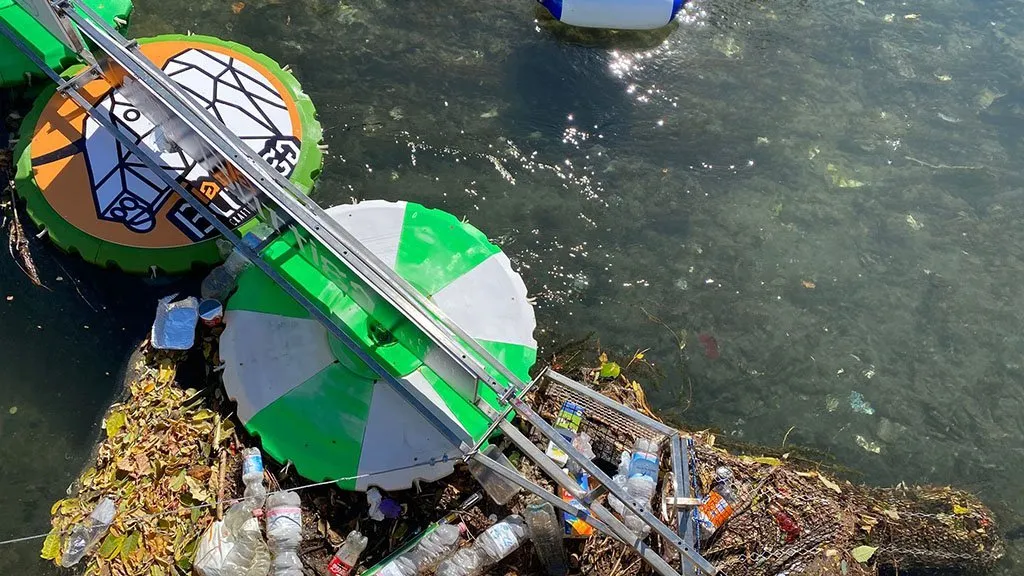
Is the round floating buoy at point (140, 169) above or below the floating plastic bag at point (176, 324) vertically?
above

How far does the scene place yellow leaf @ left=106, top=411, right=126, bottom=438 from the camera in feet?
22.5

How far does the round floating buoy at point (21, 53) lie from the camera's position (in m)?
7.90

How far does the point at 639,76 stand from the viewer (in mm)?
9289

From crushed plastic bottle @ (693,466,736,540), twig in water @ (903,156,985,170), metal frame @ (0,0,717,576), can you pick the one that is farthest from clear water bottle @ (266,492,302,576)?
twig in water @ (903,156,985,170)

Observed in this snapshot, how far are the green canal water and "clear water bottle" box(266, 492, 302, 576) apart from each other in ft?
7.23

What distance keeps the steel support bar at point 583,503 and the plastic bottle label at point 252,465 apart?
8.76 ft

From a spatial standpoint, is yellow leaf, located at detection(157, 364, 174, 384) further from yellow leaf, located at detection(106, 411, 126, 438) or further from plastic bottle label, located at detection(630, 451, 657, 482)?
plastic bottle label, located at detection(630, 451, 657, 482)

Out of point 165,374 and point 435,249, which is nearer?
point 165,374

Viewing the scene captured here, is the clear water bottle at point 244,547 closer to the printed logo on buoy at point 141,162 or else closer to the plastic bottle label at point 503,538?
the plastic bottle label at point 503,538

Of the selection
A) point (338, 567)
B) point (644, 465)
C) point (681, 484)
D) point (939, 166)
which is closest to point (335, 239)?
point (338, 567)

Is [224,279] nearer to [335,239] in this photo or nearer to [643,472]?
[335,239]

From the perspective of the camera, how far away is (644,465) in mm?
6688

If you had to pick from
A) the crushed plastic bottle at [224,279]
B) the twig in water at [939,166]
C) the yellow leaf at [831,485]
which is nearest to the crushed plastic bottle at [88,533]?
the crushed plastic bottle at [224,279]

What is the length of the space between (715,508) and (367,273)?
12.9 ft
